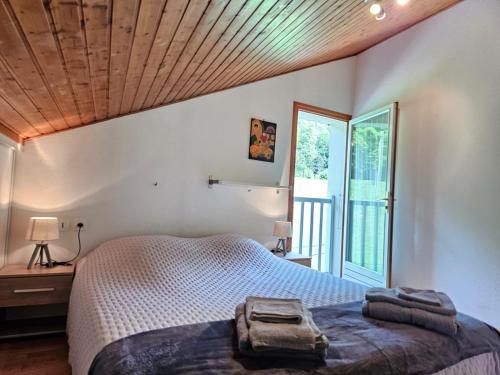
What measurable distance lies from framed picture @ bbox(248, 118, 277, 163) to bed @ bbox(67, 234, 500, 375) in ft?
3.48

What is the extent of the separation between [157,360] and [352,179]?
336 centimetres

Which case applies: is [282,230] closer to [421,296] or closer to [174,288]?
[174,288]

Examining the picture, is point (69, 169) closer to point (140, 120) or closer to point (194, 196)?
point (140, 120)

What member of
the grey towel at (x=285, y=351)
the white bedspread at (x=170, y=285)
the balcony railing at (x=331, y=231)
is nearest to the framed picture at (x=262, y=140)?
the balcony railing at (x=331, y=231)

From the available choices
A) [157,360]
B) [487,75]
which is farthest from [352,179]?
[157,360]

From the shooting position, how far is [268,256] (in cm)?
282

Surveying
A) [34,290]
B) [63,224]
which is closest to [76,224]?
[63,224]

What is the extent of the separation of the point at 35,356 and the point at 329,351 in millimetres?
2056

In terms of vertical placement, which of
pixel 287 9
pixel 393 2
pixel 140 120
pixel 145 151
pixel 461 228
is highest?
pixel 393 2

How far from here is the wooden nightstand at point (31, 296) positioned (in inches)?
87.4

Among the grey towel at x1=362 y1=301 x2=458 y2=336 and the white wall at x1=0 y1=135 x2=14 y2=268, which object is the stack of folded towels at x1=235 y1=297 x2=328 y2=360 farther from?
the white wall at x1=0 y1=135 x2=14 y2=268

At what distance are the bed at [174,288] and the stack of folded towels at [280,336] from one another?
0.86 feet

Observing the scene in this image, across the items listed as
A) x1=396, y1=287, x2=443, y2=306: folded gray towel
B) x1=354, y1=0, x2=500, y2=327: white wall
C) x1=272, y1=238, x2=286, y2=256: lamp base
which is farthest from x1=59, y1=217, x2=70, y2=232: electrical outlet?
x1=354, y1=0, x2=500, y2=327: white wall

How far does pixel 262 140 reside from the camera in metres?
3.58
